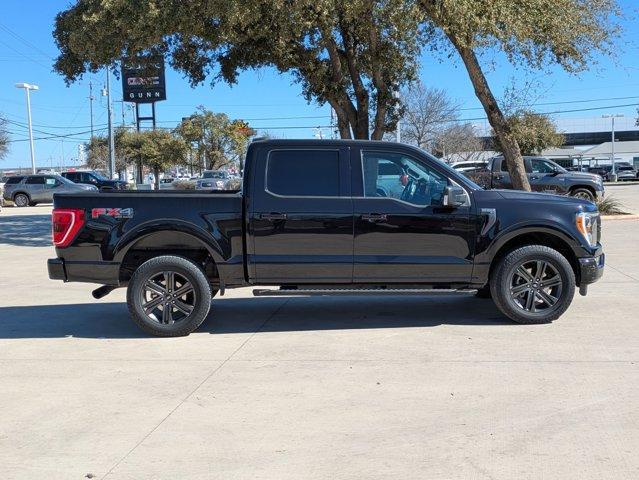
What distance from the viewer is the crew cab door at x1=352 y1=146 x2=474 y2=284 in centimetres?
688

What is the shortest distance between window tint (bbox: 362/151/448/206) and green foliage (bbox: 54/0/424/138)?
24.5 ft

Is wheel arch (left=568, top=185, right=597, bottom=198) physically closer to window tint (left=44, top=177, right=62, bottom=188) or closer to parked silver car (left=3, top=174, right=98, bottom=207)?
parked silver car (left=3, top=174, right=98, bottom=207)

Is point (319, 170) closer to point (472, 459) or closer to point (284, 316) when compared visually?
point (284, 316)

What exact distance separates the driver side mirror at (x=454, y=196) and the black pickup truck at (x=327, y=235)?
37 mm

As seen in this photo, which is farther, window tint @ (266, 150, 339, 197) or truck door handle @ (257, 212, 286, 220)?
window tint @ (266, 150, 339, 197)

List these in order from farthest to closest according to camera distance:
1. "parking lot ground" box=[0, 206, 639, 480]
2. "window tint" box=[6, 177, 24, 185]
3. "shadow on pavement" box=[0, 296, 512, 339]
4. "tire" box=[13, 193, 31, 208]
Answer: "window tint" box=[6, 177, 24, 185] → "tire" box=[13, 193, 31, 208] → "shadow on pavement" box=[0, 296, 512, 339] → "parking lot ground" box=[0, 206, 639, 480]

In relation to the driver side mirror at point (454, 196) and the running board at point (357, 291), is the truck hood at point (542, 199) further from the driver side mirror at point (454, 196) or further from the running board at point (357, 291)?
the running board at point (357, 291)

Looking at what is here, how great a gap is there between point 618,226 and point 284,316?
13.2 m

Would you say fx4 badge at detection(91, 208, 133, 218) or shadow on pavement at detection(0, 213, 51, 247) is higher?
fx4 badge at detection(91, 208, 133, 218)

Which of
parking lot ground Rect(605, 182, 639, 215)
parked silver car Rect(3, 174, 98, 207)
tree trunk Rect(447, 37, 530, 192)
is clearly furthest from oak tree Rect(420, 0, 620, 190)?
parked silver car Rect(3, 174, 98, 207)

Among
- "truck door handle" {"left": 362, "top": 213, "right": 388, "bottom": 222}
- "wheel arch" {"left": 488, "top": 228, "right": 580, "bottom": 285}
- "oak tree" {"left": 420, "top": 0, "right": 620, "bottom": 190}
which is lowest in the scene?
"wheel arch" {"left": 488, "top": 228, "right": 580, "bottom": 285}

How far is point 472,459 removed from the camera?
3992 millimetres

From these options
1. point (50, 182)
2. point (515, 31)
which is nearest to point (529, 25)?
point (515, 31)

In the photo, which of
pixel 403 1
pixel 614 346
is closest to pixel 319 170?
pixel 614 346
